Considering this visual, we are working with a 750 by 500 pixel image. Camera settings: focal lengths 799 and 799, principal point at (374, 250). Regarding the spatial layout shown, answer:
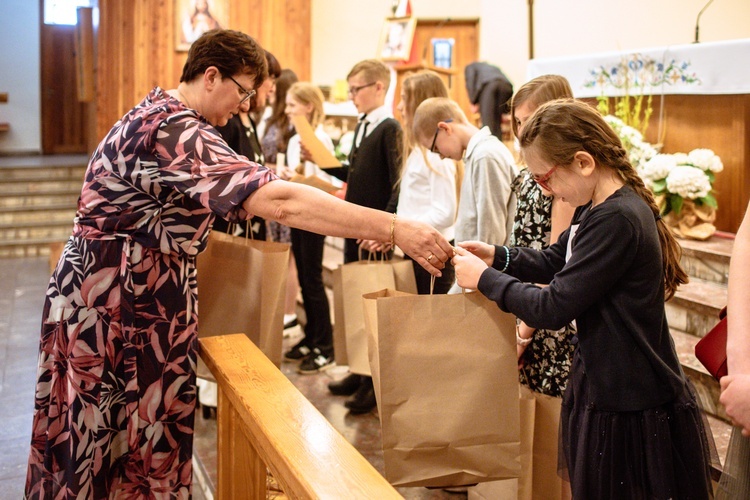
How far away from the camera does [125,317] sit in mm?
1926

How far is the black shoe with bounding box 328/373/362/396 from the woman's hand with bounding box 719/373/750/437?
8.39ft

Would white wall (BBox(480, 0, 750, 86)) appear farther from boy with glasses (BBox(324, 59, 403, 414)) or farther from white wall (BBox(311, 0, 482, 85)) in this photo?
boy with glasses (BBox(324, 59, 403, 414))

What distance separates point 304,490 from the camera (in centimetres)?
136

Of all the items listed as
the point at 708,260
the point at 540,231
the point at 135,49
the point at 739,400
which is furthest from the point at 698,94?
the point at 135,49

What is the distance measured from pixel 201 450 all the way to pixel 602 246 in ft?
7.46

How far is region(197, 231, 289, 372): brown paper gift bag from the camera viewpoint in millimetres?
2348

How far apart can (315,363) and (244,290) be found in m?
1.95

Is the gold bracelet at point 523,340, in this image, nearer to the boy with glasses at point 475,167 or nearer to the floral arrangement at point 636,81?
the boy with glasses at point 475,167

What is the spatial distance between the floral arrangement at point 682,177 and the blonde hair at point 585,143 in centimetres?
253

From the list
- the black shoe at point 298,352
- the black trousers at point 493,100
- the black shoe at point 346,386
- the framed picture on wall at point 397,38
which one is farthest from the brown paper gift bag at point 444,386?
the framed picture on wall at point 397,38

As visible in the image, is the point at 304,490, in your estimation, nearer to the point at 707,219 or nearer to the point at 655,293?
the point at 655,293

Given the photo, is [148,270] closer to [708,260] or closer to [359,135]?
[359,135]

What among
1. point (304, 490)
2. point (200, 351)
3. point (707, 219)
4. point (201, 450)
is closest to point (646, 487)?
point (304, 490)

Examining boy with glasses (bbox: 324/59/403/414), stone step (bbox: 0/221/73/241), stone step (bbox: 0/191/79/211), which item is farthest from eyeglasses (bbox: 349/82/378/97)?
stone step (bbox: 0/191/79/211)
